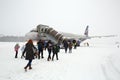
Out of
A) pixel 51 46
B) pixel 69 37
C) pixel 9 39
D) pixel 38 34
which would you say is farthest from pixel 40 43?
pixel 9 39

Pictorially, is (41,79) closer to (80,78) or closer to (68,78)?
(68,78)

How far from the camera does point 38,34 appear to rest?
3809 centimetres

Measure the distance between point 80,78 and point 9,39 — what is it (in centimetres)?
16258

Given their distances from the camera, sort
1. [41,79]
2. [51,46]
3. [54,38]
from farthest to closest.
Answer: [54,38], [51,46], [41,79]

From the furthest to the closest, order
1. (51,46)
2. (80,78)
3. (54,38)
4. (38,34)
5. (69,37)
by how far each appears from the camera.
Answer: (69,37) < (38,34) < (54,38) < (51,46) < (80,78)

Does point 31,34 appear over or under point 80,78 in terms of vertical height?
over

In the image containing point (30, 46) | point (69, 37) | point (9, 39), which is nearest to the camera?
point (30, 46)

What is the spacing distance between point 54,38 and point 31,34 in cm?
626

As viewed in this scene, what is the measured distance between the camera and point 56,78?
9.58 meters

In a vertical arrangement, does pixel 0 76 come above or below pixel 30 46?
below

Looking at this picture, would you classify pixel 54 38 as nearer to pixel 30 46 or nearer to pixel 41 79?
pixel 30 46

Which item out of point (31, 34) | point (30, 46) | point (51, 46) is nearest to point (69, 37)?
point (31, 34)

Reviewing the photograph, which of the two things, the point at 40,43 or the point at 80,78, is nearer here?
the point at 80,78

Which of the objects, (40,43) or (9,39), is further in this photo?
(9,39)
